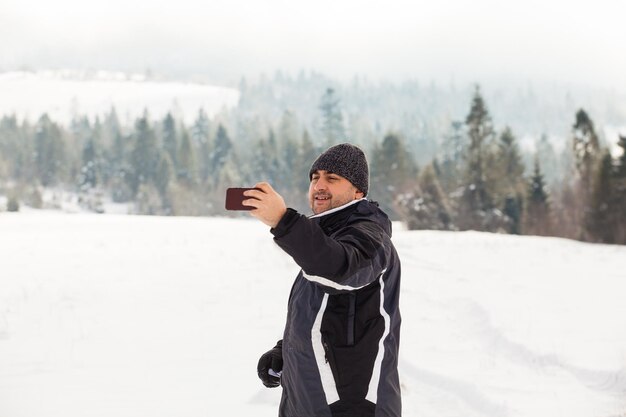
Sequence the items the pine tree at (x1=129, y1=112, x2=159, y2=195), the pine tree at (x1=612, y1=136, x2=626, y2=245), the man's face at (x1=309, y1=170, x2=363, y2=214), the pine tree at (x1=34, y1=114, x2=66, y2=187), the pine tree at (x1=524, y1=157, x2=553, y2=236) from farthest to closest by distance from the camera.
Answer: the pine tree at (x1=34, y1=114, x2=66, y2=187) → the pine tree at (x1=129, y1=112, x2=159, y2=195) → the pine tree at (x1=524, y1=157, x2=553, y2=236) → the pine tree at (x1=612, y1=136, x2=626, y2=245) → the man's face at (x1=309, y1=170, x2=363, y2=214)

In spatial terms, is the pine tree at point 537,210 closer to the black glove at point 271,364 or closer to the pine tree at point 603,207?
the pine tree at point 603,207

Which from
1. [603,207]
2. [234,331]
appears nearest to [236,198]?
[234,331]

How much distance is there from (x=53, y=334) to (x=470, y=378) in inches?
211

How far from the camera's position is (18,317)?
950 centimetres

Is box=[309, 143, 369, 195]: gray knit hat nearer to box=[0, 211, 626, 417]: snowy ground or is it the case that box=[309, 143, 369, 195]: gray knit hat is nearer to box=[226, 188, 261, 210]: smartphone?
box=[226, 188, 261, 210]: smartphone

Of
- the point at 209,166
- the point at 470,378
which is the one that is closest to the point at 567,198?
the point at 470,378

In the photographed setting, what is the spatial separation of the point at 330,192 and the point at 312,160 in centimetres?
8880

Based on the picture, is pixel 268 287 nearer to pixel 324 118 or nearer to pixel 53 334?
pixel 53 334

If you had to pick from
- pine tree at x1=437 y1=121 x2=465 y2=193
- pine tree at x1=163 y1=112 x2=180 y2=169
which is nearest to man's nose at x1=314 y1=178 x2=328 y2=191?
pine tree at x1=437 y1=121 x2=465 y2=193

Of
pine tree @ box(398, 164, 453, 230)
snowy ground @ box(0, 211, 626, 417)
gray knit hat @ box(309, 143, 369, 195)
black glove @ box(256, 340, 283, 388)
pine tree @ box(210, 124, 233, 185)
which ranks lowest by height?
pine tree @ box(210, 124, 233, 185)

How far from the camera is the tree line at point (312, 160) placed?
46.7 m

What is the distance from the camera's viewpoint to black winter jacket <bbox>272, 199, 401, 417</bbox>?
222 centimetres

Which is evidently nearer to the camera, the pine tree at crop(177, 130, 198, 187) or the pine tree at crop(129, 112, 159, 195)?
the pine tree at crop(177, 130, 198, 187)

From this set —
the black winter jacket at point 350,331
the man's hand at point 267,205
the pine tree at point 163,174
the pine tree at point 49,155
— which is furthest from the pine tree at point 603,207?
the pine tree at point 49,155
